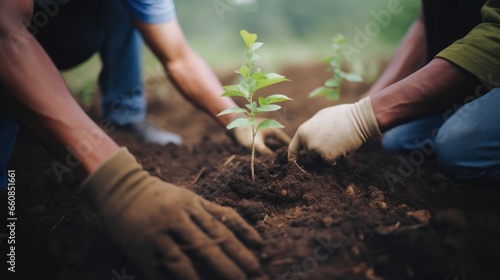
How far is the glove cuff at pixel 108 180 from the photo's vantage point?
134 centimetres

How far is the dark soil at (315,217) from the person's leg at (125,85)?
55cm

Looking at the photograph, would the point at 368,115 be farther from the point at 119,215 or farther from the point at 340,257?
the point at 119,215

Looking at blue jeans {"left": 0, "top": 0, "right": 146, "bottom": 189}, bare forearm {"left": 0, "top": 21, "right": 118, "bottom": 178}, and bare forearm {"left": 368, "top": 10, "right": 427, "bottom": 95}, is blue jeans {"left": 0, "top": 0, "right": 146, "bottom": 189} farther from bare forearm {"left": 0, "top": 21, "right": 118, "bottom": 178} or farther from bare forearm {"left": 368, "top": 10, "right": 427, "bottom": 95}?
bare forearm {"left": 368, "top": 10, "right": 427, "bottom": 95}

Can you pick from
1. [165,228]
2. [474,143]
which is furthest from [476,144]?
[165,228]

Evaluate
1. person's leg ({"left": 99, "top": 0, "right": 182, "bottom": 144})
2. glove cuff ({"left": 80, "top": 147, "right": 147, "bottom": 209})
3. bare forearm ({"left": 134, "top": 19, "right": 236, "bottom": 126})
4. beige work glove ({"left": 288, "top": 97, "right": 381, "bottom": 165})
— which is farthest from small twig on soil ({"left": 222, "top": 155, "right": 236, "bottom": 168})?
person's leg ({"left": 99, "top": 0, "right": 182, "bottom": 144})

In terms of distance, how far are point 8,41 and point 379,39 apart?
455 centimetres

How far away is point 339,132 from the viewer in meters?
1.68

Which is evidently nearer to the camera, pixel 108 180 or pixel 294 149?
pixel 108 180

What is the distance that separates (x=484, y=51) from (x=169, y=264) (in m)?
1.42

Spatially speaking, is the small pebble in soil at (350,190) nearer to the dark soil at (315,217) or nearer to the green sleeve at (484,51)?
the dark soil at (315,217)

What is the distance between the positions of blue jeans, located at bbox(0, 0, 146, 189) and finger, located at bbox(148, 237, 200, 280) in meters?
1.06

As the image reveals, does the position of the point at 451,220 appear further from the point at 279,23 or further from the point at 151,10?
the point at 279,23

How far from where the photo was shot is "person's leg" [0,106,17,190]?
1781 mm

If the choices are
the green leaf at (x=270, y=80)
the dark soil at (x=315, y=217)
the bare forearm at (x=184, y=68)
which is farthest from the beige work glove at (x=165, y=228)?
the bare forearm at (x=184, y=68)
